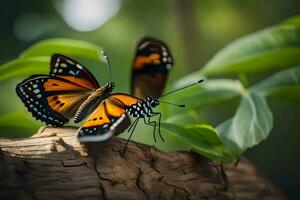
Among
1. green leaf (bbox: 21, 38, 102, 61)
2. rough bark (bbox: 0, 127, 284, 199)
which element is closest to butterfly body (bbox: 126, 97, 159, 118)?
rough bark (bbox: 0, 127, 284, 199)

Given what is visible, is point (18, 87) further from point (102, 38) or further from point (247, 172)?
point (102, 38)

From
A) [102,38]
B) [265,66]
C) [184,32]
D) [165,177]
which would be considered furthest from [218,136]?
[102,38]

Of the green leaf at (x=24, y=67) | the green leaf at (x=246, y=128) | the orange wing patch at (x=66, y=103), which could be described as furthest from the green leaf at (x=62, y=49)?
the green leaf at (x=246, y=128)

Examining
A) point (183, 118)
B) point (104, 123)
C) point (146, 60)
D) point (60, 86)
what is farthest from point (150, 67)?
point (104, 123)

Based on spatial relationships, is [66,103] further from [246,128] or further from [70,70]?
[246,128]

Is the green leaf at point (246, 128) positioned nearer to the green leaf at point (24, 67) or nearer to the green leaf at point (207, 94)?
the green leaf at point (207, 94)

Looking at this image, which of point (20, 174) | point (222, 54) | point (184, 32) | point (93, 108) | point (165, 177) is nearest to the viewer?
point (20, 174)

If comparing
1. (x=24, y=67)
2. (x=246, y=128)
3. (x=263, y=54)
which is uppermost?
(x=24, y=67)
